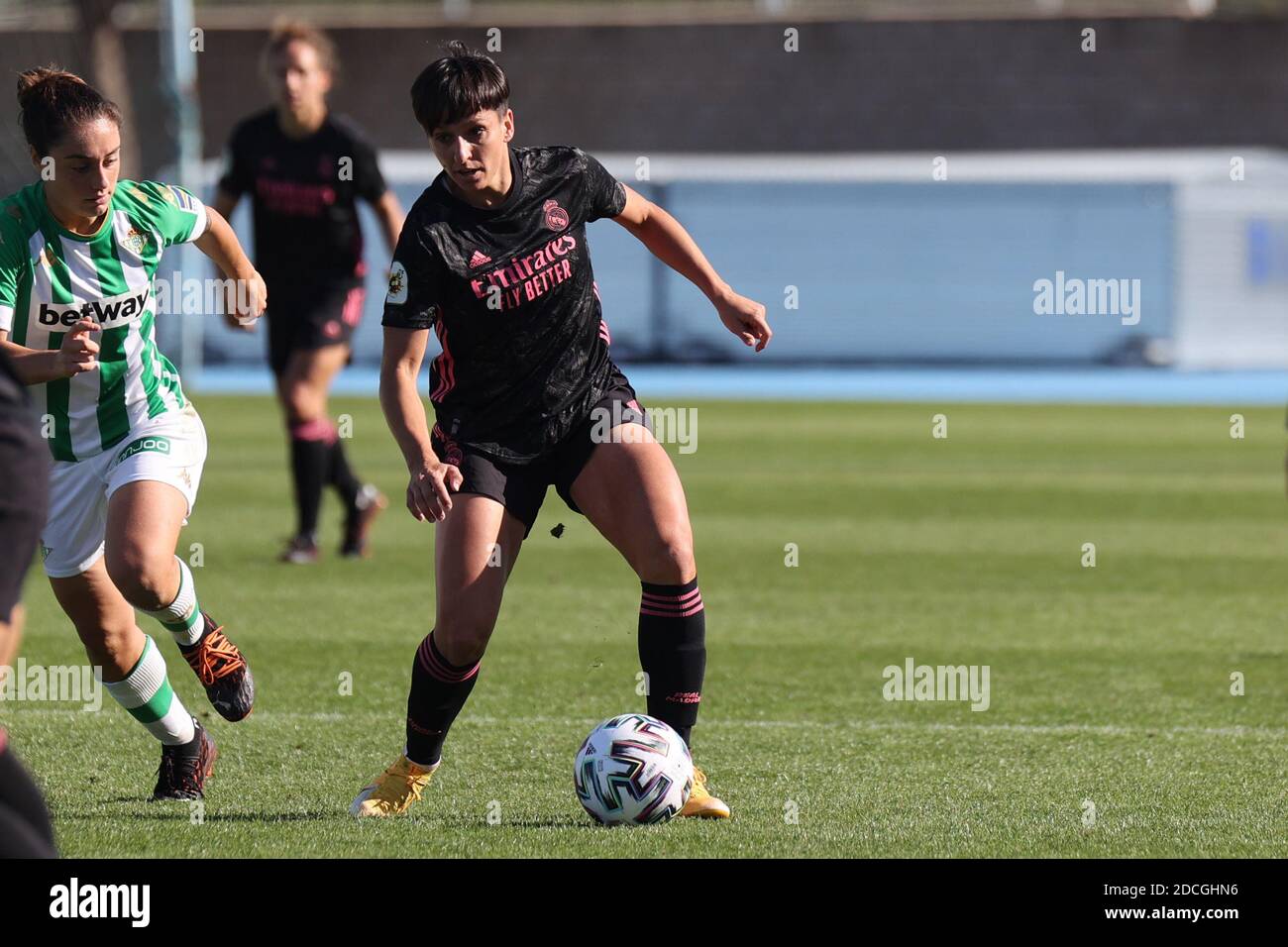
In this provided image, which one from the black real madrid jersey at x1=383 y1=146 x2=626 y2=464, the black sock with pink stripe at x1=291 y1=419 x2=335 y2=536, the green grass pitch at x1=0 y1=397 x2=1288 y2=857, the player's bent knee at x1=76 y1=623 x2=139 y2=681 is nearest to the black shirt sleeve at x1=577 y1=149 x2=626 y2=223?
the black real madrid jersey at x1=383 y1=146 x2=626 y2=464

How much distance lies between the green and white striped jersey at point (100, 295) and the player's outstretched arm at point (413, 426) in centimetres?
77

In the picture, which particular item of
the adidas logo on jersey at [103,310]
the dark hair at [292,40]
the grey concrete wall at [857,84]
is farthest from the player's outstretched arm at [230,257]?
the grey concrete wall at [857,84]

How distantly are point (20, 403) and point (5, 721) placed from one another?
3727 mm

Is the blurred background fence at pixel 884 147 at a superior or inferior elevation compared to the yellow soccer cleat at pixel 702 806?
superior

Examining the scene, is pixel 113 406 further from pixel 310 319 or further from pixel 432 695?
pixel 310 319

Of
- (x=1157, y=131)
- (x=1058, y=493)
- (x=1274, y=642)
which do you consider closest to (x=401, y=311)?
(x=1274, y=642)

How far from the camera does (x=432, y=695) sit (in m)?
5.00

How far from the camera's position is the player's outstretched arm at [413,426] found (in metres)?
4.63

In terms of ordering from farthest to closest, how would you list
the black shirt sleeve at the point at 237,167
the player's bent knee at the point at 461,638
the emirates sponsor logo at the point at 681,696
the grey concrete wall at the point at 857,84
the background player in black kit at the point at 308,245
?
1. the grey concrete wall at the point at 857,84
2. the black shirt sleeve at the point at 237,167
3. the background player in black kit at the point at 308,245
4. the emirates sponsor logo at the point at 681,696
5. the player's bent knee at the point at 461,638

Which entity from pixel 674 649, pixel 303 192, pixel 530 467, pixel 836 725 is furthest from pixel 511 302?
pixel 303 192

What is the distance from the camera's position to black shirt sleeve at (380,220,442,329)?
479 cm

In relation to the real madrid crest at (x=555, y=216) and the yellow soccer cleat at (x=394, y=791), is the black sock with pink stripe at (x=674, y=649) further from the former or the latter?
the real madrid crest at (x=555, y=216)

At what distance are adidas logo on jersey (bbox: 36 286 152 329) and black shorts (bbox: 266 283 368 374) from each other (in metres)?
4.78

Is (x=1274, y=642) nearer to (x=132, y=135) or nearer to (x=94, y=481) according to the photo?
(x=94, y=481)
